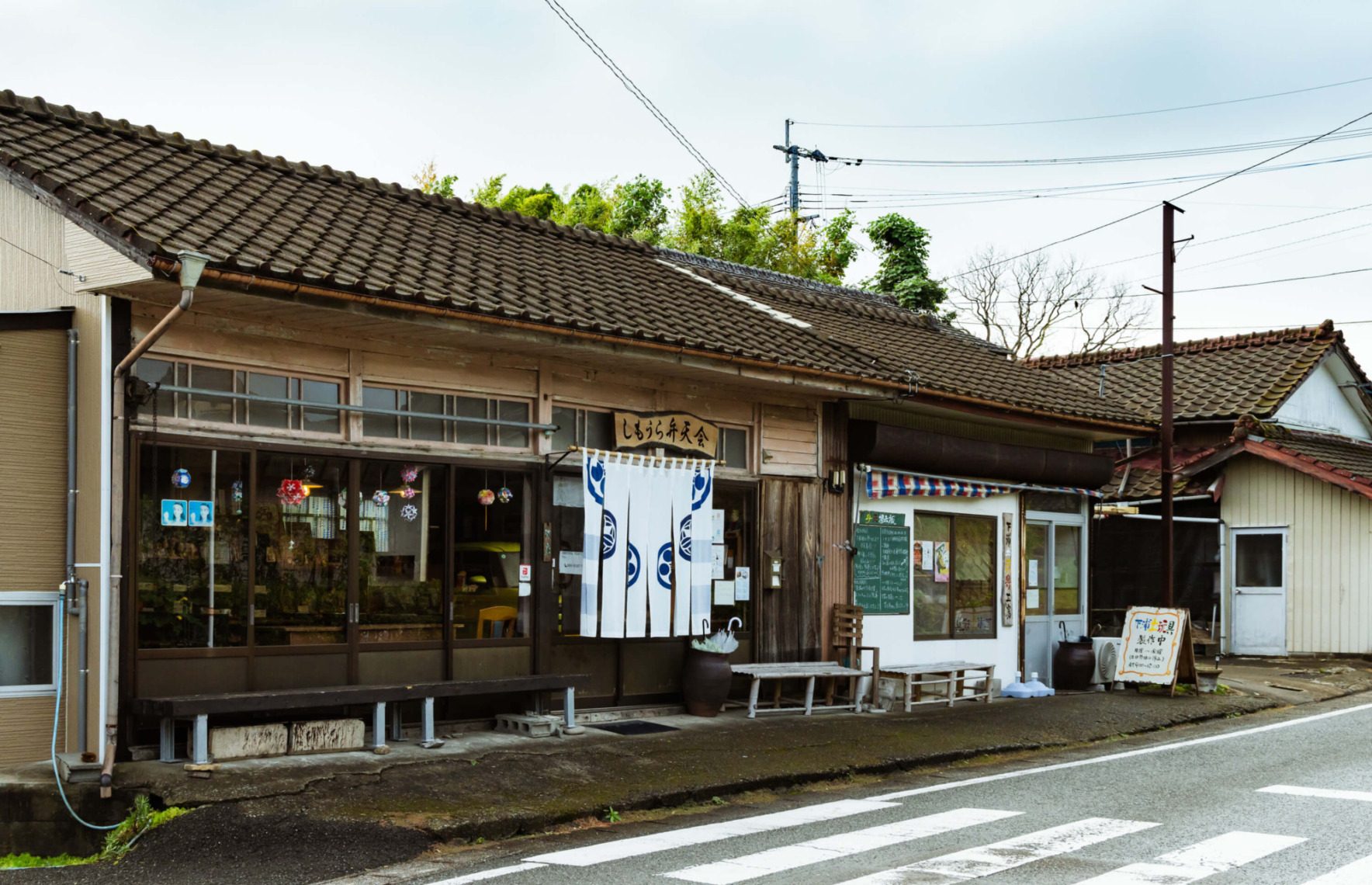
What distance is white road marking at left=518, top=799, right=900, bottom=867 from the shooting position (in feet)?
23.6

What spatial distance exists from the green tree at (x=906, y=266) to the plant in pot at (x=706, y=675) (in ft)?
73.7

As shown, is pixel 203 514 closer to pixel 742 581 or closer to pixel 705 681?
pixel 705 681

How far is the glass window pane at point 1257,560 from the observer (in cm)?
2169

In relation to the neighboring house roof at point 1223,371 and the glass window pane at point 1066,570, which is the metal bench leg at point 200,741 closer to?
the glass window pane at point 1066,570

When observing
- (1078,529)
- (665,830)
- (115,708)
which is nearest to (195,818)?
(115,708)

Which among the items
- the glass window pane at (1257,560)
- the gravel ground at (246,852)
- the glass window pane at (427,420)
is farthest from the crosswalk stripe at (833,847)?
the glass window pane at (1257,560)

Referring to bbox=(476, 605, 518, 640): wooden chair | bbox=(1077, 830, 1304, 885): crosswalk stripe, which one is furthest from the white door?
bbox=(476, 605, 518, 640): wooden chair

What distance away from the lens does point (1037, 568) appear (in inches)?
688

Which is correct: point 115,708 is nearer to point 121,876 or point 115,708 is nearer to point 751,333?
point 121,876

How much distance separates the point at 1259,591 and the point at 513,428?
16017mm

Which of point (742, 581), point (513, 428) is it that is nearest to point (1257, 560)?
point (742, 581)

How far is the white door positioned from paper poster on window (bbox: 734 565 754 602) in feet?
41.7

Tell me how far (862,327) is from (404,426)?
909 centimetres

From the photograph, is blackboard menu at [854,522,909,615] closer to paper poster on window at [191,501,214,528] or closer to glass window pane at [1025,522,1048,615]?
glass window pane at [1025,522,1048,615]
